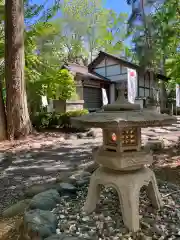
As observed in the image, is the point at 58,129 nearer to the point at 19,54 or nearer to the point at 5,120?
the point at 5,120

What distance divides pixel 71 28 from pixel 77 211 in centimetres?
3111

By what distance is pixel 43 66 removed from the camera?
1335cm

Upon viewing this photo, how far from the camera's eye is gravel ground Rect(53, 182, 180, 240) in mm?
2680

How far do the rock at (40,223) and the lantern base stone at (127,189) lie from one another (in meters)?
0.50

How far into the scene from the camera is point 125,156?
2889 millimetres

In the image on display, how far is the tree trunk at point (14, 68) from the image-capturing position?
29.0 ft

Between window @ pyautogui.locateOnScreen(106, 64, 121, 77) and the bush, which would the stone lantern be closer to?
the bush

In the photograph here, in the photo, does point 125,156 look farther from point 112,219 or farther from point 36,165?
point 36,165

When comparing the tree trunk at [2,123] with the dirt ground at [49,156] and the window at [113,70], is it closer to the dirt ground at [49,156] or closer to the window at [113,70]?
the dirt ground at [49,156]

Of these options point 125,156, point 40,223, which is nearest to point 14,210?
point 40,223

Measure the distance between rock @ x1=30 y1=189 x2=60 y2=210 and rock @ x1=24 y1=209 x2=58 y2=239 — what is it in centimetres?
19

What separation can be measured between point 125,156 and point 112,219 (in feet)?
2.51

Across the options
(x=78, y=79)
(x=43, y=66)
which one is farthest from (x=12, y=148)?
(x=78, y=79)

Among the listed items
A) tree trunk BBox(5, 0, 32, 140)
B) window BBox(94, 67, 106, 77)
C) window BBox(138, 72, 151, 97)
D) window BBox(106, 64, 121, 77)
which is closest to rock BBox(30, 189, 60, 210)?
tree trunk BBox(5, 0, 32, 140)
